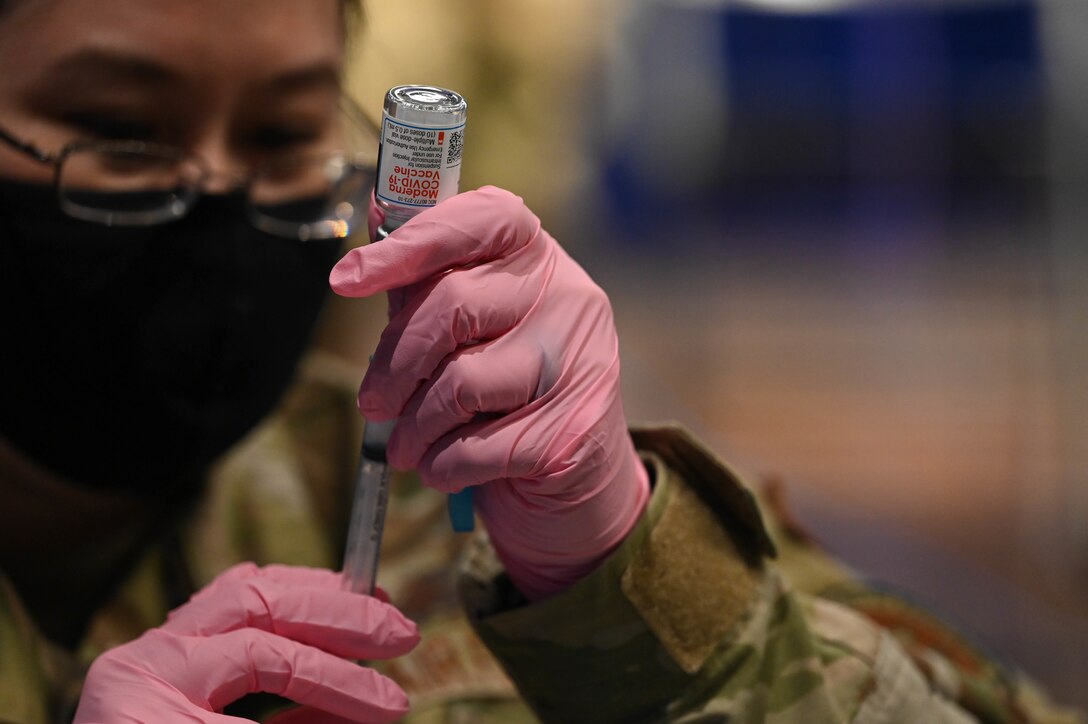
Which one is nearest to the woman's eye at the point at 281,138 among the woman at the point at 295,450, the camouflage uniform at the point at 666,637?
the woman at the point at 295,450

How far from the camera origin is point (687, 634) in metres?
0.96

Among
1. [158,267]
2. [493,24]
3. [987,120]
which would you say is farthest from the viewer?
[987,120]

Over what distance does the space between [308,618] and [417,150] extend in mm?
352

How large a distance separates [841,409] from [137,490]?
8.00ft

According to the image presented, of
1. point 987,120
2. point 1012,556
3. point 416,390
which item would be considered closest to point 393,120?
point 416,390

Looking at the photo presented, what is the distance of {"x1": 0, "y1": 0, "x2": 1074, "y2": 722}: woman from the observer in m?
0.84

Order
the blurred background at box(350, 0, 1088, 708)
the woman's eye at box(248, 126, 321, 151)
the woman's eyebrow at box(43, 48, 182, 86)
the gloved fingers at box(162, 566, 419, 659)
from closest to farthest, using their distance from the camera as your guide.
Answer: the gloved fingers at box(162, 566, 419, 659) < the woman's eyebrow at box(43, 48, 182, 86) < the woman's eye at box(248, 126, 321, 151) < the blurred background at box(350, 0, 1088, 708)

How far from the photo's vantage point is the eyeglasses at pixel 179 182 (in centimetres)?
118

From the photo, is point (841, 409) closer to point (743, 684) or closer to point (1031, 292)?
point (1031, 292)

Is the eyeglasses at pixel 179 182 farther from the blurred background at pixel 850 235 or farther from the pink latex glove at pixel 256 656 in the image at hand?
the blurred background at pixel 850 235

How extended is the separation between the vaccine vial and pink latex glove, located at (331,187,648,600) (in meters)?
0.02

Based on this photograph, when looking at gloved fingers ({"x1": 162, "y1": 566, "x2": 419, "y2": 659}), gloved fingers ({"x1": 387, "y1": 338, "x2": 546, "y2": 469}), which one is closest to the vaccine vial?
gloved fingers ({"x1": 387, "y1": 338, "x2": 546, "y2": 469})

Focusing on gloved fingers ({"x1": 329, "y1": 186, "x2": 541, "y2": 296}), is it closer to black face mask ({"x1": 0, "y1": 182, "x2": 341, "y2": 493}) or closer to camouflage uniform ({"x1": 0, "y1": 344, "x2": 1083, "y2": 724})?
camouflage uniform ({"x1": 0, "y1": 344, "x2": 1083, "y2": 724})

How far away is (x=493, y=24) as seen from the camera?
8.30ft
